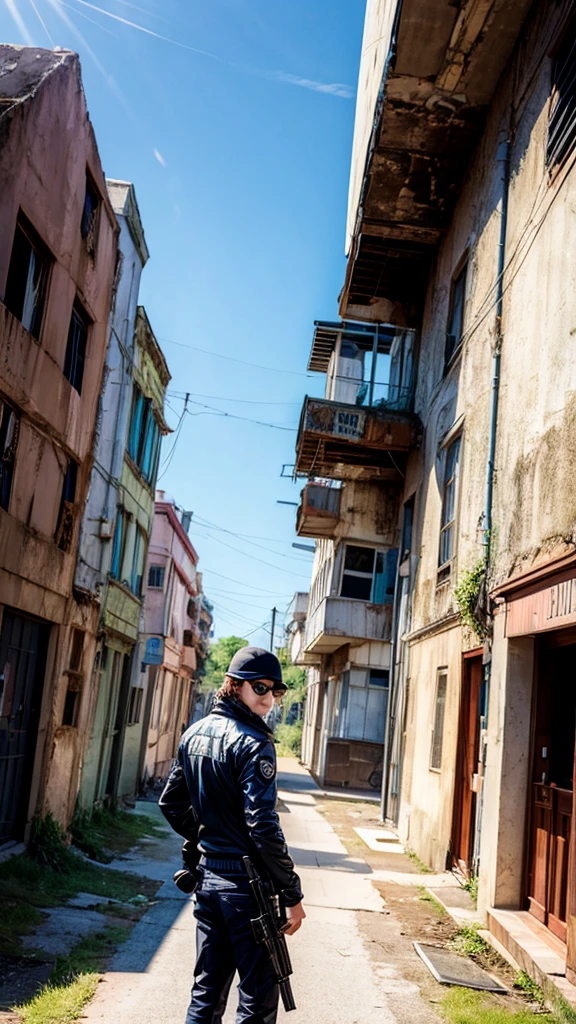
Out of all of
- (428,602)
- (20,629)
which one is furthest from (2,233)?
(428,602)

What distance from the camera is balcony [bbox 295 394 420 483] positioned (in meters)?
16.9

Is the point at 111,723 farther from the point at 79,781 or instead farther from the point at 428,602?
the point at 428,602

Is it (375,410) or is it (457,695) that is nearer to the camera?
(457,695)

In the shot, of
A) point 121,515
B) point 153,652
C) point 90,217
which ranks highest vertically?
point 90,217

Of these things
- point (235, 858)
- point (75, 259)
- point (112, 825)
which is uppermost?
point (75, 259)

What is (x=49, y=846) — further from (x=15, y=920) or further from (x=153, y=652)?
(x=153, y=652)

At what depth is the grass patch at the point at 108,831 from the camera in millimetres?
11556

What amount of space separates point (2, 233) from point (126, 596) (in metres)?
9.02

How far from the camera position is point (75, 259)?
35.9 ft

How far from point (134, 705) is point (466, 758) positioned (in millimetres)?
8985

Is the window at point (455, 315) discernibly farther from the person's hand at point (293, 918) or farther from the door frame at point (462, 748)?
the person's hand at point (293, 918)

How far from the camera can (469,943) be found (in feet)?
25.6

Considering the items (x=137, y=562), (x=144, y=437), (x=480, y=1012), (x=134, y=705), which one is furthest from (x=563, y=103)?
(x=134, y=705)

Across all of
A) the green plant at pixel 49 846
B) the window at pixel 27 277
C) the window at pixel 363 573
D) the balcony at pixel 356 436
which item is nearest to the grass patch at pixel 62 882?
the green plant at pixel 49 846
